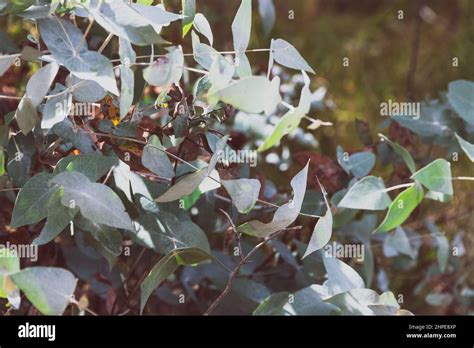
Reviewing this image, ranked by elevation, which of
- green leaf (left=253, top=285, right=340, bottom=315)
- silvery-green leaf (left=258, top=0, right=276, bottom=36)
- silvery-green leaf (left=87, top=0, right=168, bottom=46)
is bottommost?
green leaf (left=253, top=285, right=340, bottom=315)

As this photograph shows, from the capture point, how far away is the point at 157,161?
16.2 inches

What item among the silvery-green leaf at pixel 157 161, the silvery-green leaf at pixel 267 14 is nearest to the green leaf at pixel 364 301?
the silvery-green leaf at pixel 157 161

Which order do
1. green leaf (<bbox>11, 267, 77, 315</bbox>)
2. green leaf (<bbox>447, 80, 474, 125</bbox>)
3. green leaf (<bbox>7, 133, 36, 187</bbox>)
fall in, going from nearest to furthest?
green leaf (<bbox>11, 267, 77, 315</bbox>), green leaf (<bbox>7, 133, 36, 187</bbox>), green leaf (<bbox>447, 80, 474, 125</bbox>)

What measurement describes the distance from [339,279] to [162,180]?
13cm

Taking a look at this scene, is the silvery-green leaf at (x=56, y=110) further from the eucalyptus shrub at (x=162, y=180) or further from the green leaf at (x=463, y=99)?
the green leaf at (x=463, y=99)

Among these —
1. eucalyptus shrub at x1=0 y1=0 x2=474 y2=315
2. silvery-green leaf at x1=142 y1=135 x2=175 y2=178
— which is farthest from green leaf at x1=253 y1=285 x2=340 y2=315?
silvery-green leaf at x1=142 y1=135 x2=175 y2=178

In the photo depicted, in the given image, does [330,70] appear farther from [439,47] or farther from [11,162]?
[11,162]

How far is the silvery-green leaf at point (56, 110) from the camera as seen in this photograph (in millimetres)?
375

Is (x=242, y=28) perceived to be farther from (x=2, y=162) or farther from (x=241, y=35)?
(x=2, y=162)

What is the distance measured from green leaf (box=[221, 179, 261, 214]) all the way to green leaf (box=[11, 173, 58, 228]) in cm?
9

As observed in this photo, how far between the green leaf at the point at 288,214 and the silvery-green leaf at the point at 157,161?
53 millimetres

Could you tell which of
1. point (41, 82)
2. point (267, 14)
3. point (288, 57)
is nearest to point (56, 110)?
point (41, 82)

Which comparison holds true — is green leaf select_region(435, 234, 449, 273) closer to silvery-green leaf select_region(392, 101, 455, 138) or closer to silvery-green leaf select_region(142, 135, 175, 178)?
silvery-green leaf select_region(392, 101, 455, 138)

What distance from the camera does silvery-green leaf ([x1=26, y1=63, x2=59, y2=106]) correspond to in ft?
1.21
